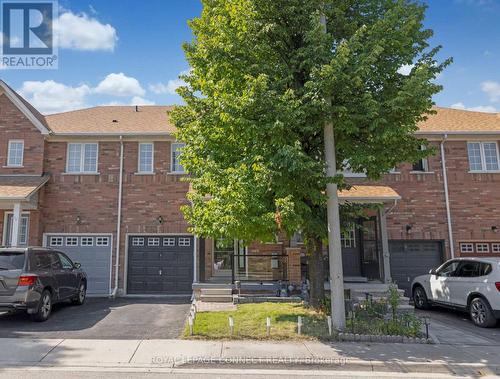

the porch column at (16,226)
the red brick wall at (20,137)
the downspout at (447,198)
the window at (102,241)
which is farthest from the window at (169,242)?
the downspout at (447,198)

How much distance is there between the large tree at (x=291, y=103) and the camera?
8031 mm

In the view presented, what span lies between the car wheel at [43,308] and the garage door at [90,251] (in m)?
5.02

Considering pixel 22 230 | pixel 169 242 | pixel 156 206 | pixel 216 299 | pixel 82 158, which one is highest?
pixel 82 158

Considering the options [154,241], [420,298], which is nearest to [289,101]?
[420,298]

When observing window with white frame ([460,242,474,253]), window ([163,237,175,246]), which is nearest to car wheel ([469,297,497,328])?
window with white frame ([460,242,474,253])

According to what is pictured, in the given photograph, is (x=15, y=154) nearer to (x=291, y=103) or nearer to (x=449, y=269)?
(x=291, y=103)

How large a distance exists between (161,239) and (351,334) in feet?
30.0

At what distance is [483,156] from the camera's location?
50.3ft

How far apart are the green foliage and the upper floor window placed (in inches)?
303

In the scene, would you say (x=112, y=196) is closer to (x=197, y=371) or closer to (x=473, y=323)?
(x=197, y=371)

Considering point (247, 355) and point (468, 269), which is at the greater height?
point (468, 269)

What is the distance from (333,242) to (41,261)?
7.41 meters

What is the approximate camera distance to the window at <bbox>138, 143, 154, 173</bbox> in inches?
610

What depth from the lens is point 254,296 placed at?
1205 cm
